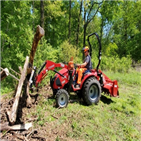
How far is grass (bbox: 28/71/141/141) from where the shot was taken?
369 centimetres

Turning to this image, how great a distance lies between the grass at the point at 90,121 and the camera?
3690 mm

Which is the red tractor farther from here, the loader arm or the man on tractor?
the man on tractor

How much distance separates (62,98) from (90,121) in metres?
1.16

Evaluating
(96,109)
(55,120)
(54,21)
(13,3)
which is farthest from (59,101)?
(54,21)

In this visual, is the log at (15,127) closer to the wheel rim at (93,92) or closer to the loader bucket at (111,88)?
the wheel rim at (93,92)

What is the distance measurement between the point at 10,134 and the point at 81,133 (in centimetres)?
173

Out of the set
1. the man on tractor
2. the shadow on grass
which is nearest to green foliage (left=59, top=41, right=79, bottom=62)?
the shadow on grass

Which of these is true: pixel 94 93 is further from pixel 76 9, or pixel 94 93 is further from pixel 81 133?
pixel 76 9

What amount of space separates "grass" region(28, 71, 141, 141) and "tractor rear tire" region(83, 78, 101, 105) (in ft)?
0.77

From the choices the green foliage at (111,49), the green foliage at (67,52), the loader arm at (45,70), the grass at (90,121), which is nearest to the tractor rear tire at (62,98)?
the grass at (90,121)

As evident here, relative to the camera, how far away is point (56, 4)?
56.1 ft

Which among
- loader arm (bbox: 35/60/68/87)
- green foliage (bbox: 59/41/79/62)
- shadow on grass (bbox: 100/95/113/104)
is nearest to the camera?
loader arm (bbox: 35/60/68/87)

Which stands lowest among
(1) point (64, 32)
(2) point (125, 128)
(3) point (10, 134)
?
(2) point (125, 128)

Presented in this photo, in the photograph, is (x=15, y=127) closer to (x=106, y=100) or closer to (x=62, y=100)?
(x=62, y=100)
